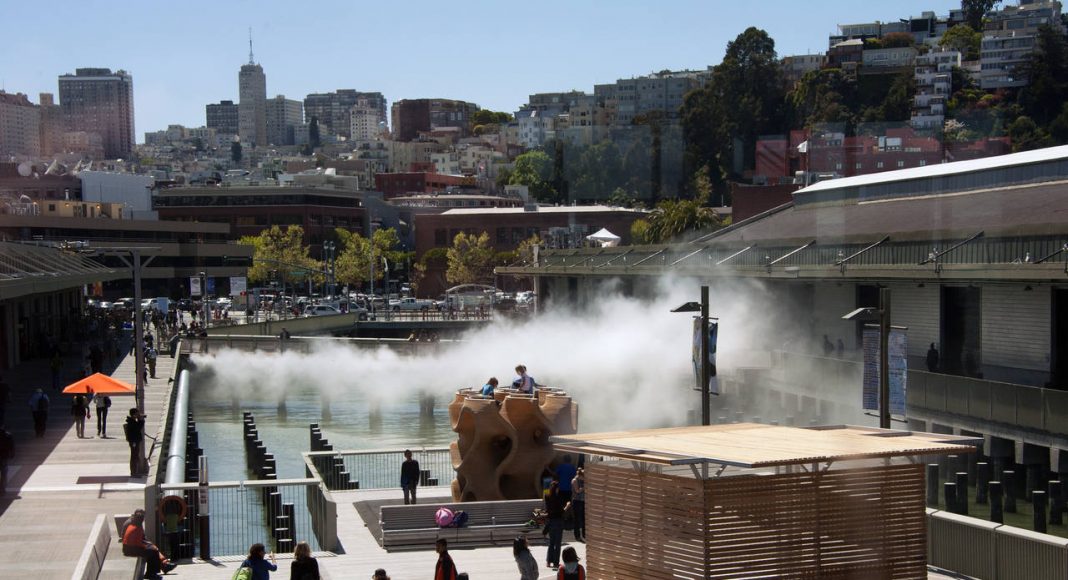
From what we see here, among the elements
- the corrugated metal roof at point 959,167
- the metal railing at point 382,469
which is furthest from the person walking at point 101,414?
the corrugated metal roof at point 959,167

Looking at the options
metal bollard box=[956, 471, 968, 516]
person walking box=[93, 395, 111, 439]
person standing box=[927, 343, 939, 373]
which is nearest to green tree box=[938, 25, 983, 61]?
person standing box=[927, 343, 939, 373]

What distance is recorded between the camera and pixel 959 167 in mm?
48281

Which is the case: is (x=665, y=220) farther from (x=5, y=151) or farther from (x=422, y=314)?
(x=5, y=151)

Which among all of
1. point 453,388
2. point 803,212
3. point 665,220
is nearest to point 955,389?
point 803,212

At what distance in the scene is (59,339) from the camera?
61500 millimetres

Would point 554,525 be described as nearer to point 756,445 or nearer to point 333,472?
point 756,445

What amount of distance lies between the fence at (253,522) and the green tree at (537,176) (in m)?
119

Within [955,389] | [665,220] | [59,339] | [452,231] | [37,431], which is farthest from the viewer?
[452,231]

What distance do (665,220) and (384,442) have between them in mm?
47995

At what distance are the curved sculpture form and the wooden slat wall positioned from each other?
1046cm

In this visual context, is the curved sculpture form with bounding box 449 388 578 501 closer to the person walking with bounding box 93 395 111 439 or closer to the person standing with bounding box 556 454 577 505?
the person standing with bounding box 556 454 577 505

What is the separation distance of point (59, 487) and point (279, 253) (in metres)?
100

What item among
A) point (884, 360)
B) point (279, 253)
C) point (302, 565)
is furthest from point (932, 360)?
point (279, 253)

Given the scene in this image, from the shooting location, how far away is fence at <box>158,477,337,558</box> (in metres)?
21.4
